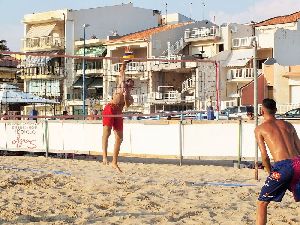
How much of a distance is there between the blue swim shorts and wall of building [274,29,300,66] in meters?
31.6

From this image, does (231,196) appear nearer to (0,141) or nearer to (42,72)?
(0,141)

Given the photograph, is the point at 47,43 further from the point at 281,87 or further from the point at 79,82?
the point at 281,87

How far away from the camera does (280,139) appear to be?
479cm

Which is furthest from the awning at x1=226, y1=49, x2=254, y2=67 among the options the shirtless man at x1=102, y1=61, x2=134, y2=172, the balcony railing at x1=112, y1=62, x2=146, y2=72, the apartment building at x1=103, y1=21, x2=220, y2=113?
the shirtless man at x1=102, y1=61, x2=134, y2=172

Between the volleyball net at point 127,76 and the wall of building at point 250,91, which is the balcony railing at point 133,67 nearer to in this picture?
the volleyball net at point 127,76

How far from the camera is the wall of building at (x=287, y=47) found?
3562 cm

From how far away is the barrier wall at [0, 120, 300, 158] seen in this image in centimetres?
1125

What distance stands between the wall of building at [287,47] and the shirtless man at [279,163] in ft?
103

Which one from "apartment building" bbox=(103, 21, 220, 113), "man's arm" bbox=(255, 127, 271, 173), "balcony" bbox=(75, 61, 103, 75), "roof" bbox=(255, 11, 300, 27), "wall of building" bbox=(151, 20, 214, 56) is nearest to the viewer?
"man's arm" bbox=(255, 127, 271, 173)

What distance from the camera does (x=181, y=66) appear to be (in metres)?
36.8

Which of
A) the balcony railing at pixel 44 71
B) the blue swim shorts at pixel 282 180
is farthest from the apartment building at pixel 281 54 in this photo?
the blue swim shorts at pixel 282 180

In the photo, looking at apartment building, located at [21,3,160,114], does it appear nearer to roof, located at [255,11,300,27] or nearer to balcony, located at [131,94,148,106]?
balcony, located at [131,94,148,106]

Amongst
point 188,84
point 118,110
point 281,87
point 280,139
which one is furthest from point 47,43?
point 280,139

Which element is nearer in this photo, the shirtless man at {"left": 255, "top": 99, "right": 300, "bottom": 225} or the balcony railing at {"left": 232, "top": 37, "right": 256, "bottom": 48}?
the shirtless man at {"left": 255, "top": 99, "right": 300, "bottom": 225}
